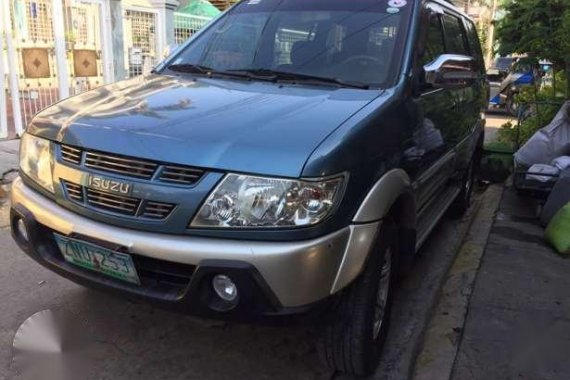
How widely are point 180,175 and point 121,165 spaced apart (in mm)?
268

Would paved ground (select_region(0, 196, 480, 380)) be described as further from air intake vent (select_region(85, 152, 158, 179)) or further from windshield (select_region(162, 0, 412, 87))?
windshield (select_region(162, 0, 412, 87))

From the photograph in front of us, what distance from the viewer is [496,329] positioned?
10.7 ft

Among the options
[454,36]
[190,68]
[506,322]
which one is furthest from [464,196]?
[190,68]

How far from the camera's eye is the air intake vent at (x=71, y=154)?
245cm

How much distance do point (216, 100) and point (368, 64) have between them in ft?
2.98

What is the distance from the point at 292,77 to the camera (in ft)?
10.3

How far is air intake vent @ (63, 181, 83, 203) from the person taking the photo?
2.44 metres

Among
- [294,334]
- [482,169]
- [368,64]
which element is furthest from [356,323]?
[482,169]

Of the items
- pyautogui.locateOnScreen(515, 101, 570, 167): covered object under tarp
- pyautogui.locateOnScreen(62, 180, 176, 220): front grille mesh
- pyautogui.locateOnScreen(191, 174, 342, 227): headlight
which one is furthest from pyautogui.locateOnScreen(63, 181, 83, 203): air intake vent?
pyautogui.locateOnScreen(515, 101, 570, 167): covered object under tarp

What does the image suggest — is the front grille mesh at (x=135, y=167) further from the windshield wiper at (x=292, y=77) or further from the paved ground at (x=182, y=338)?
the windshield wiper at (x=292, y=77)

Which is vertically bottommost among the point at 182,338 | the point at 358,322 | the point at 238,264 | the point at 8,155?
the point at 8,155

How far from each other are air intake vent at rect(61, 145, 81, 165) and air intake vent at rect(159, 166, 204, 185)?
17.8 inches

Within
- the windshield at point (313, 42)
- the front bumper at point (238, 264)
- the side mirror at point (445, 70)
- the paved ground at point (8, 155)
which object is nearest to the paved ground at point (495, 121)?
the paved ground at point (8, 155)

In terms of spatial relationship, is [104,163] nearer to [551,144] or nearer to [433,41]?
[433,41]
